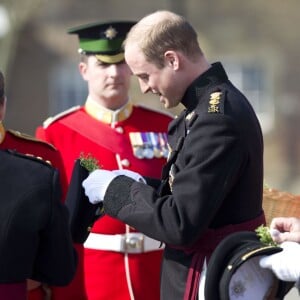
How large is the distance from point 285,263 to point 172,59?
85cm

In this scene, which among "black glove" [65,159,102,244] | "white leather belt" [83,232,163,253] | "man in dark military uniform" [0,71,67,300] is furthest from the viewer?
"white leather belt" [83,232,163,253]

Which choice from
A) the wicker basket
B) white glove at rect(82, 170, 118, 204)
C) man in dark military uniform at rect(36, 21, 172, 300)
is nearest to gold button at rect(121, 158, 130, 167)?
man in dark military uniform at rect(36, 21, 172, 300)

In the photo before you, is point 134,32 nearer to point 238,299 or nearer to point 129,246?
point 238,299

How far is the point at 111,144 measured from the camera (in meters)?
4.95

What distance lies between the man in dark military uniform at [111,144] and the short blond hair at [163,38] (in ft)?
4.34

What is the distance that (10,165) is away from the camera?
3.35m

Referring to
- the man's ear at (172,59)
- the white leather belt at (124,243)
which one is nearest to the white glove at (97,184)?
the man's ear at (172,59)

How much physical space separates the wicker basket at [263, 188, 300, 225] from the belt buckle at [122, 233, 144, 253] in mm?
877

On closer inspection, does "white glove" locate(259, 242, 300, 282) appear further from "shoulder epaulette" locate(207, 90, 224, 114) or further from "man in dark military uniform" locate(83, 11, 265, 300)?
"shoulder epaulette" locate(207, 90, 224, 114)

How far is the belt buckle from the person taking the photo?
4738mm

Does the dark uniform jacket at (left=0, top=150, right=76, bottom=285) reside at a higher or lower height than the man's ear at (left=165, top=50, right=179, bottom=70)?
lower

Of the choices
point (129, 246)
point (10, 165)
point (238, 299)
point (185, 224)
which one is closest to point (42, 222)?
point (10, 165)

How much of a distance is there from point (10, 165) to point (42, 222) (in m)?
0.22

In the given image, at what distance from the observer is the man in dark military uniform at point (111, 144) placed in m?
4.75
